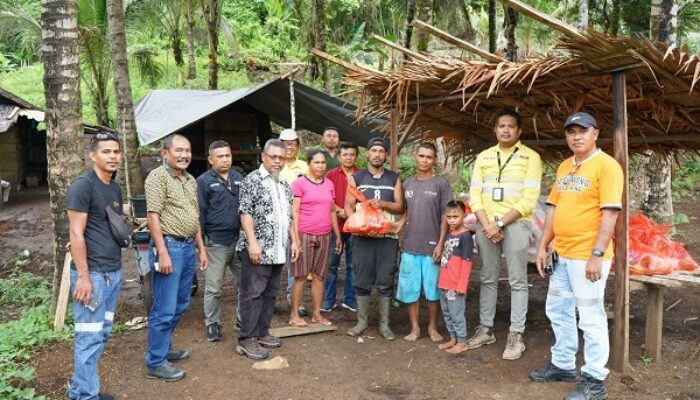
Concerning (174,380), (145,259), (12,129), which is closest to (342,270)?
(145,259)

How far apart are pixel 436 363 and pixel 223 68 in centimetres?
2112

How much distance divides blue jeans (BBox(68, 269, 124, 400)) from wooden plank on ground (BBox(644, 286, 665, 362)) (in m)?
3.85

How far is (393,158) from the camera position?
19.9 ft

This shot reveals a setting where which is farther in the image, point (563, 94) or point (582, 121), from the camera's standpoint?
point (563, 94)

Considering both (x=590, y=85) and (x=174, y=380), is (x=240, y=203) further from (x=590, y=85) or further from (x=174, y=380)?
(x=590, y=85)

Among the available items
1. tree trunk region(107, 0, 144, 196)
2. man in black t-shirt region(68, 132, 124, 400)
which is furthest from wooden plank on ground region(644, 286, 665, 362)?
tree trunk region(107, 0, 144, 196)

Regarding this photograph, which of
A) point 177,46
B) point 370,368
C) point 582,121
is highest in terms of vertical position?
point 177,46

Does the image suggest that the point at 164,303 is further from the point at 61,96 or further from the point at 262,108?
the point at 262,108

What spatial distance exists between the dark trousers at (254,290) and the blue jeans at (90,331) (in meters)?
1.16

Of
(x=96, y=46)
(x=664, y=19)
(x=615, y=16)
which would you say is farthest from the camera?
(x=615, y=16)

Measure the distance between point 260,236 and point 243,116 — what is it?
895cm

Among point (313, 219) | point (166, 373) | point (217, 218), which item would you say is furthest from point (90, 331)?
point (313, 219)

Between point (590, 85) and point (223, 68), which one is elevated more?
point (223, 68)

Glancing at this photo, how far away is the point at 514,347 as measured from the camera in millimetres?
4504
